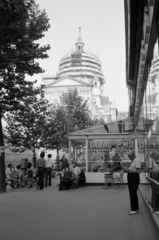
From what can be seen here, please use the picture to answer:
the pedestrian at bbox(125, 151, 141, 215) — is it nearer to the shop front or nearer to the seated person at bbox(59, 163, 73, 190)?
the seated person at bbox(59, 163, 73, 190)

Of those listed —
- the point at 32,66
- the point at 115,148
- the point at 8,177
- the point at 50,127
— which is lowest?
the point at 8,177

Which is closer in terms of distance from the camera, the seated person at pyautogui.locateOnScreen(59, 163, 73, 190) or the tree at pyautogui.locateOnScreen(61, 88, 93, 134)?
the seated person at pyautogui.locateOnScreen(59, 163, 73, 190)

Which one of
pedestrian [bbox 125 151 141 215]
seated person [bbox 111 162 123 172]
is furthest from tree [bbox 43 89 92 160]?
pedestrian [bbox 125 151 141 215]

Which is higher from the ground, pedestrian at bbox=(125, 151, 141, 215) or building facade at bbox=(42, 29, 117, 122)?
building facade at bbox=(42, 29, 117, 122)

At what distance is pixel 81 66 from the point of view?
9431 cm

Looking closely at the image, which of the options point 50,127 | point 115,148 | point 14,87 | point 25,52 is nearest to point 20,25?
point 25,52

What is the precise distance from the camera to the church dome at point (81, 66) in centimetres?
9101

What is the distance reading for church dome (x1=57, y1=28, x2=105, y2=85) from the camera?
9101cm

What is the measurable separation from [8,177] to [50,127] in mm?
13116

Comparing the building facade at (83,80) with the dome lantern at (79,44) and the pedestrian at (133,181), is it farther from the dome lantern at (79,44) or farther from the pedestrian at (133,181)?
the pedestrian at (133,181)

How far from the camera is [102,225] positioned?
5844 millimetres

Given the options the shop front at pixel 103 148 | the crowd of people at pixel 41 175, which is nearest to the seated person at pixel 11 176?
the crowd of people at pixel 41 175

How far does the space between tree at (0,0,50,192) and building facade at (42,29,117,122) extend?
48.2 m

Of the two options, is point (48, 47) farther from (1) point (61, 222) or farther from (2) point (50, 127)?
(2) point (50, 127)
